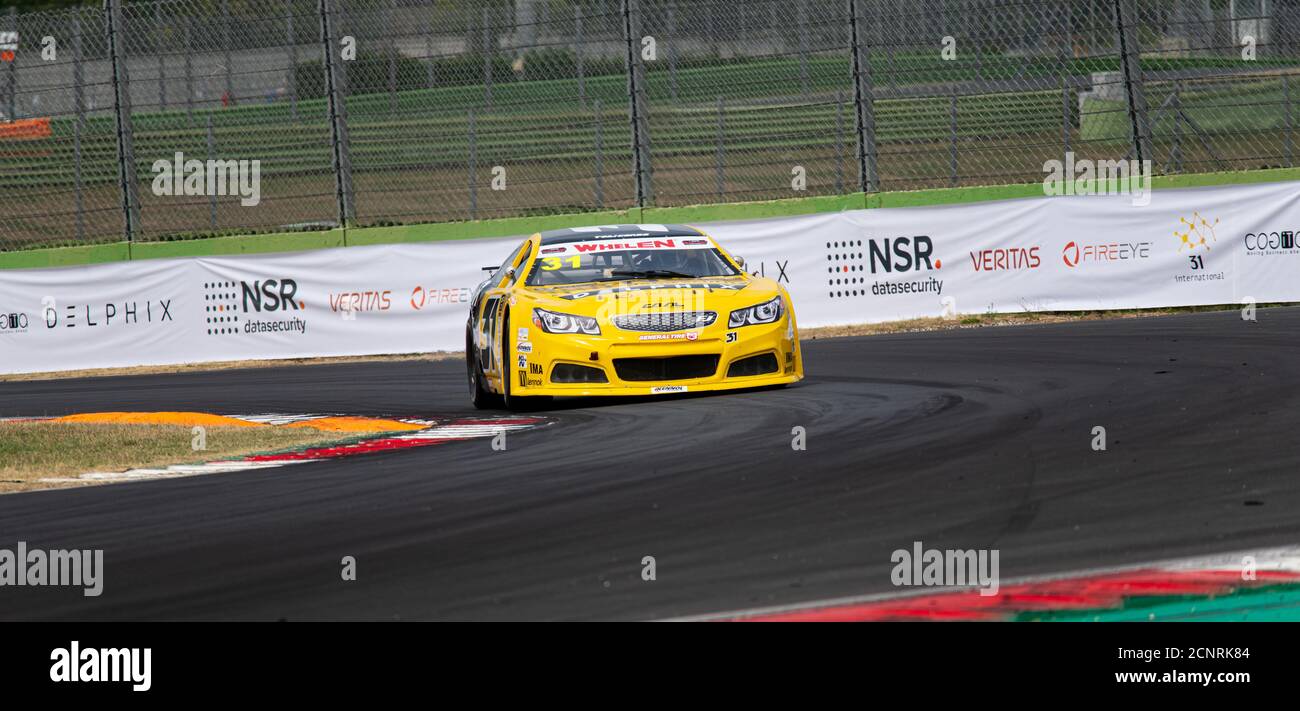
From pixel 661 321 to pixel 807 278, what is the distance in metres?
6.73

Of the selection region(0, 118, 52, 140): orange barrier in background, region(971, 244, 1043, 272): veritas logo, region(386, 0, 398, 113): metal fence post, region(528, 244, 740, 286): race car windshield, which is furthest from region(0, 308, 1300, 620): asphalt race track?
region(0, 118, 52, 140): orange barrier in background

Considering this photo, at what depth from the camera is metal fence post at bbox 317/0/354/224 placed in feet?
61.7

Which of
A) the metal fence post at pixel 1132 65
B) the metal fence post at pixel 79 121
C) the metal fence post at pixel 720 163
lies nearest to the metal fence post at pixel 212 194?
the metal fence post at pixel 79 121

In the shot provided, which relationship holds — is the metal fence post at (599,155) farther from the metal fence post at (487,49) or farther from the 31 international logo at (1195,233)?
the 31 international logo at (1195,233)

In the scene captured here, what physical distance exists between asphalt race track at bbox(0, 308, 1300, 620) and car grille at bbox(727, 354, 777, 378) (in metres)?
0.20

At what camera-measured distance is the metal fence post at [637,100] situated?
17.8 meters

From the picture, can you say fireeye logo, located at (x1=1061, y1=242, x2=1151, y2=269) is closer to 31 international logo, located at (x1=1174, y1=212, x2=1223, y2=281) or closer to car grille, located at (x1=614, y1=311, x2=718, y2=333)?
31 international logo, located at (x1=1174, y1=212, x2=1223, y2=281)

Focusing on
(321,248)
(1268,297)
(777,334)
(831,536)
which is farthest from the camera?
(321,248)

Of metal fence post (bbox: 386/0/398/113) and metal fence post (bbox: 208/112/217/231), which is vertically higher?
metal fence post (bbox: 386/0/398/113)

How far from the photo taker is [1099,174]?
16750mm

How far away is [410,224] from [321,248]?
1186 mm

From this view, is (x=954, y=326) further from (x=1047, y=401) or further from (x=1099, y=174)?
(x=1047, y=401)

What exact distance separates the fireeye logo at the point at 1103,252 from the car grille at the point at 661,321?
712cm
